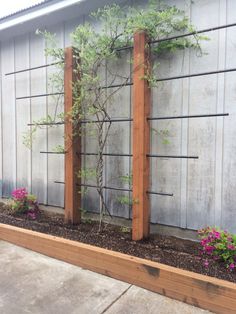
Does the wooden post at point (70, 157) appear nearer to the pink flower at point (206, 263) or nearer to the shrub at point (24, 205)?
the shrub at point (24, 205)

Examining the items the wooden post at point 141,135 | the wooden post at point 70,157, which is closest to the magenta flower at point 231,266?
the wooden post at point 141,135

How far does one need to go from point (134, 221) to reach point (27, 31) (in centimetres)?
310

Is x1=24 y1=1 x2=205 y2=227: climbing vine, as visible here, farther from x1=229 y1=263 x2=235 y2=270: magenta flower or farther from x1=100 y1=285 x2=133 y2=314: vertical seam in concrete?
x1=229 y1=263 x2=235 y2=270: magenta flower

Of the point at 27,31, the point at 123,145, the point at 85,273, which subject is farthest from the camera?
the point at 27,31

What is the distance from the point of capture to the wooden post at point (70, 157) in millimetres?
3209

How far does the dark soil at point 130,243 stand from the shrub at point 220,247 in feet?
0.17

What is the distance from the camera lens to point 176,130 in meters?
2.84

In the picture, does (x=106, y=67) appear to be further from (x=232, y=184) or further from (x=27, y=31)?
(x=232, y=184)

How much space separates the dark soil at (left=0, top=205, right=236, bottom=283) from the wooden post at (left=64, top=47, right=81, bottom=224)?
20 centimetres

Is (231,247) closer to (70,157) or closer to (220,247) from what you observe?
(220,247)

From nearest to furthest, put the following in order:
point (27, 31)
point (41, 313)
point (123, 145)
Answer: point (41, 313), point (123, 145), point (27, 31)

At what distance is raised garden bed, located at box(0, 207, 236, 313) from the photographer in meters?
1.91

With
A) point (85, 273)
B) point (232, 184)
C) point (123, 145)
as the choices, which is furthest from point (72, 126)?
point (232, 184)

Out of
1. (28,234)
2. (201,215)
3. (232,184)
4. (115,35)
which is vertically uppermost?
(115,35)
